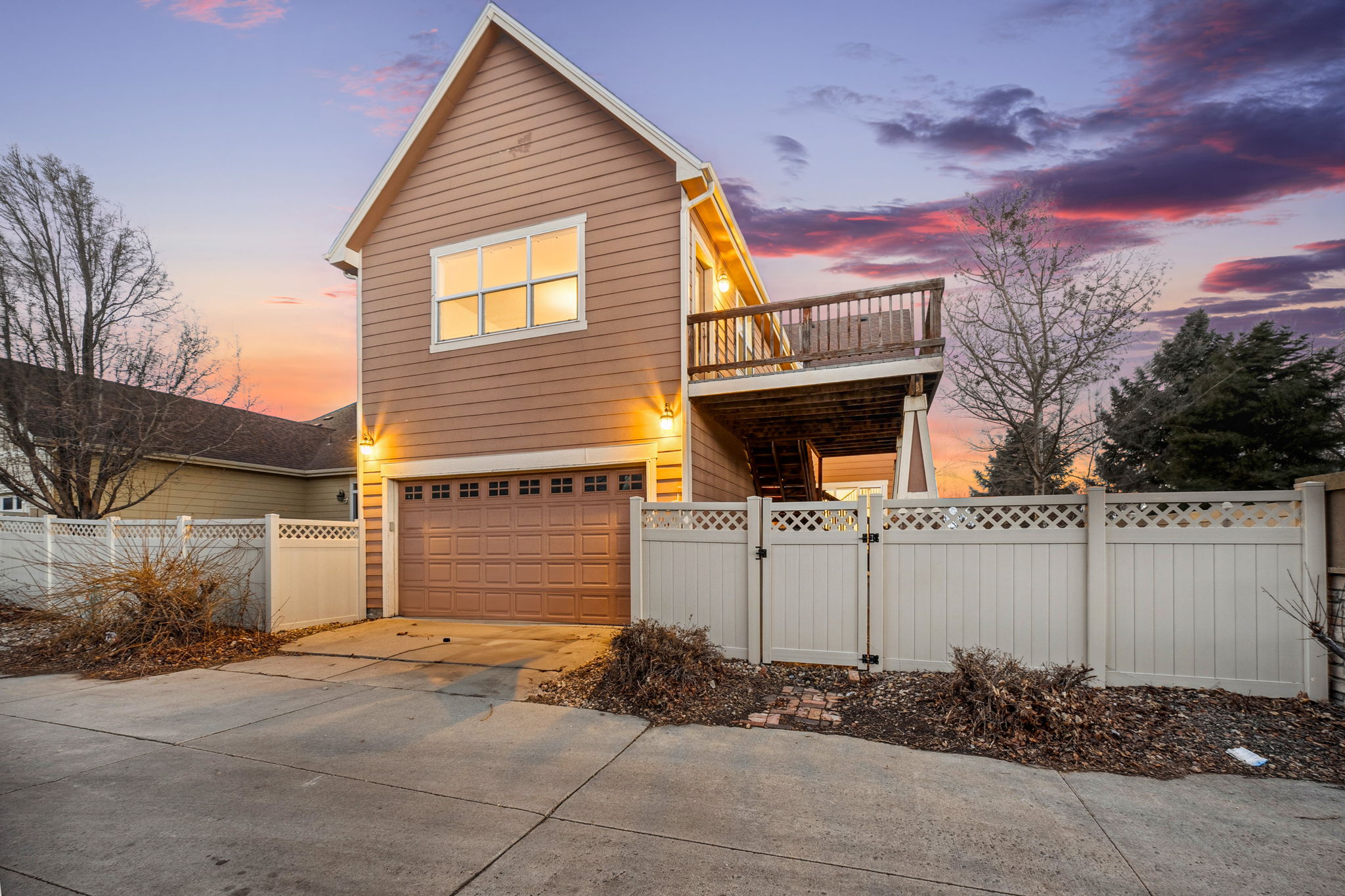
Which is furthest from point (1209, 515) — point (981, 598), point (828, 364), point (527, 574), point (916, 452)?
point (527, 574)

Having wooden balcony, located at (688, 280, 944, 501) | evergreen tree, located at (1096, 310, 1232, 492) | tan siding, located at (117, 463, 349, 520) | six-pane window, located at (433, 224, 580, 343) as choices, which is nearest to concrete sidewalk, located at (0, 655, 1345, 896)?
wooden balcony, located at (688, 280, 944, 501)

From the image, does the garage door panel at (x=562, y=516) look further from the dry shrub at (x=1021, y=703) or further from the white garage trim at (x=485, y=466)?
the dry shrub at (x=1021, y=703)

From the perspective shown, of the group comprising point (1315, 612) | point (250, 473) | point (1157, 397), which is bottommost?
point (1315, 612)

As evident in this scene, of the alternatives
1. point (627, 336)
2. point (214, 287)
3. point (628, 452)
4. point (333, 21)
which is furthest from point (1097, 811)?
point (214, 287)

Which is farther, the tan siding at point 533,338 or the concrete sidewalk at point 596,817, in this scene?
the tan siding at point 533,338

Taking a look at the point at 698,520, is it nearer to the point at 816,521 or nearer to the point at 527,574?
the point at 816,521

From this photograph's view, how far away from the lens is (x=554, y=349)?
816 cm

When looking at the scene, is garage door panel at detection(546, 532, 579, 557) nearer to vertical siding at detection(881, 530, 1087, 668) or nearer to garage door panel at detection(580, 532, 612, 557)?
garage door panel at detection(580, 532, 612, 557)

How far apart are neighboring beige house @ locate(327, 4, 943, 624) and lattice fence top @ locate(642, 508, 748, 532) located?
1243mm

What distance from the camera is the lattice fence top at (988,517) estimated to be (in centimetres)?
484

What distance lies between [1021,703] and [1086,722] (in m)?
0.37

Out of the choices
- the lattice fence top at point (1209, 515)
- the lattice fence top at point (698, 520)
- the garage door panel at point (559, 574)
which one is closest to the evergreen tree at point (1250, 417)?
the lattice fence top at point (1209, 515)

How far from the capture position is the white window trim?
26.6 feet

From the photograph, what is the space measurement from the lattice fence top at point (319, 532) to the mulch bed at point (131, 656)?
125 cm
